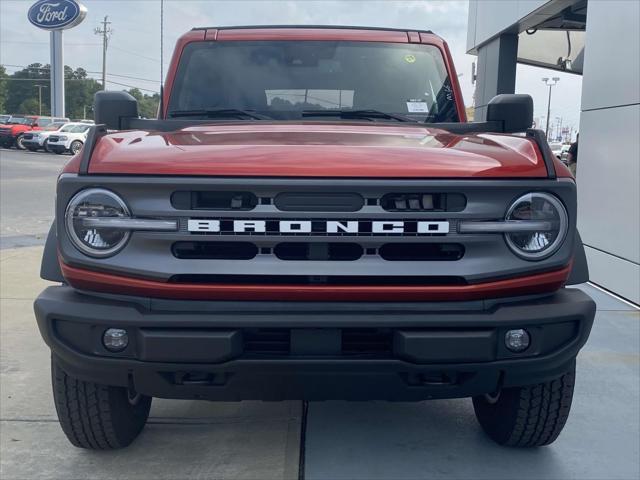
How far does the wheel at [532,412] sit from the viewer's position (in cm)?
306

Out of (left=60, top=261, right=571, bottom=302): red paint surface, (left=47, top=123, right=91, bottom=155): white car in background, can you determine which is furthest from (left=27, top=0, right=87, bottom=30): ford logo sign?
(left=60, top=261, right=571, bottom=302): red paint surface

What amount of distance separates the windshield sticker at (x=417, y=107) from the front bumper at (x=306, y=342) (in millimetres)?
1630

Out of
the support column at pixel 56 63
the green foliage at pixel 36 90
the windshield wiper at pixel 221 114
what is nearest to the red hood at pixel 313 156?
the windshield wiper at pixel 221 114

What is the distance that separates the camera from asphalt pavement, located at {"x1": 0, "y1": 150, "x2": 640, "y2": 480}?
3109 mm

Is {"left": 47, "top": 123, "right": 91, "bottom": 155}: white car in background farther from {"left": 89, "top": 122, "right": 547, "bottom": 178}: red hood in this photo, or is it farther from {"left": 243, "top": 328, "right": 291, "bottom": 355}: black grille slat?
{"left": 243, "top": 328, "right": 291, "bottom": 355}: black grille slat

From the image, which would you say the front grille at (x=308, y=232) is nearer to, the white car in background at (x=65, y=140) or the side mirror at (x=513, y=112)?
the side mirror at (x=513, y=112)

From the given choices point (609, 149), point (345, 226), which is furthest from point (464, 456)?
point (609, 149)

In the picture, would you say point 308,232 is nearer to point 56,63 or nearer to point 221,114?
point 221,114

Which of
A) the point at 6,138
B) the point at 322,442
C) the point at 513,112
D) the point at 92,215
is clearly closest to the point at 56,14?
the point at 6,138

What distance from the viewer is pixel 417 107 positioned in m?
3.91

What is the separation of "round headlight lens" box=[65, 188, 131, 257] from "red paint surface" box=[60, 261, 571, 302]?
95 mm

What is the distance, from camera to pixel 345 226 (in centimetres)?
244

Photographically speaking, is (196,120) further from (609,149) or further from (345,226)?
(609,149)

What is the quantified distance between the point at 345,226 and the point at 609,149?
601 cm
